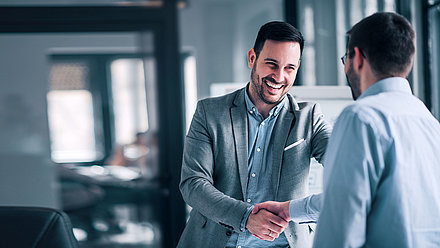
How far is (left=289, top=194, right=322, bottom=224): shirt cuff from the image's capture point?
52.4 inches

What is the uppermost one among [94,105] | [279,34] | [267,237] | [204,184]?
[279,34]

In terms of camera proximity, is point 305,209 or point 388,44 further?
point 305,209

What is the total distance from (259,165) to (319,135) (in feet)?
0.83

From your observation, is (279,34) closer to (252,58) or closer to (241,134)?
(252,58)

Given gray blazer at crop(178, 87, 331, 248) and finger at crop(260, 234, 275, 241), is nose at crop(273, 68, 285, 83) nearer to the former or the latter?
gray blazer at crop(178, 87, 331, 248)

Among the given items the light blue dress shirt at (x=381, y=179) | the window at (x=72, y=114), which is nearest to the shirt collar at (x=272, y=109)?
the light blue dress shirt at (x=381, y=179)

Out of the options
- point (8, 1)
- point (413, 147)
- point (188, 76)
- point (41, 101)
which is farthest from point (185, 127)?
point (413, 147)

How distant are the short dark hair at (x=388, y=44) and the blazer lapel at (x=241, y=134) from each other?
0.59 meters

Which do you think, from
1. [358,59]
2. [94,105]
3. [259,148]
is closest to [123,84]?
[94,105]

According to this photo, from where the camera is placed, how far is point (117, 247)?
354 centimetres

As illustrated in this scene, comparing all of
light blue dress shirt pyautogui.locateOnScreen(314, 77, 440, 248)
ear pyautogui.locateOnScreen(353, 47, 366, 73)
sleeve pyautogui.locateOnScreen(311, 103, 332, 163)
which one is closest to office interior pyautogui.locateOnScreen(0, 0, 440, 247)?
sleeve pyautogui.locateOnScreen(311, 103, 332, 163)

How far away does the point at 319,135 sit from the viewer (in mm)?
1521

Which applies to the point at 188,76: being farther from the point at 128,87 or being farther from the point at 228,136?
the point at 228,136

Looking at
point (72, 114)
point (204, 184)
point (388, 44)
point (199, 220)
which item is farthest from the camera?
point (72, 114)
